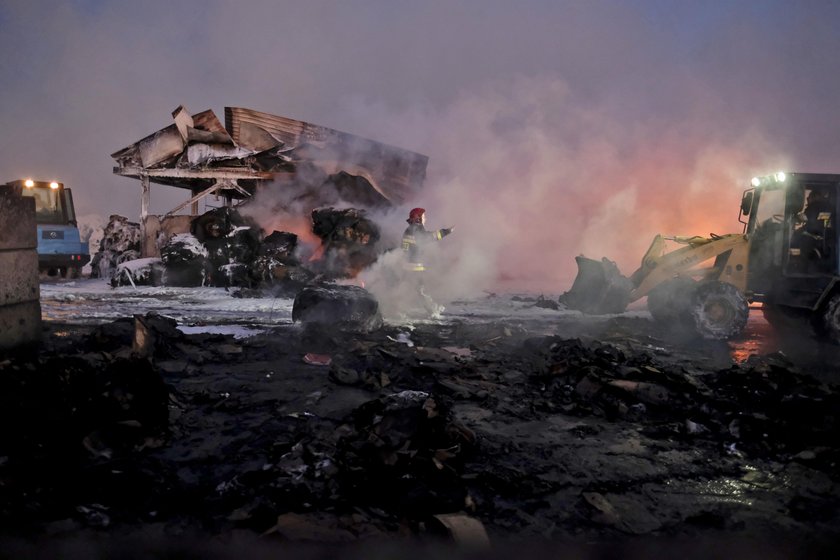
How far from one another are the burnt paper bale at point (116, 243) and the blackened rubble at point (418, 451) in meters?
13.9

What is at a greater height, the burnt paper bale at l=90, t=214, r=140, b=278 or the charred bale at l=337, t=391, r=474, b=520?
the burnt paper bale at l=90, t=214, r=140, b=278

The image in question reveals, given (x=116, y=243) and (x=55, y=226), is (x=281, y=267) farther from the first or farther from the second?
(x=116, y=243)

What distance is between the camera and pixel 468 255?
52.6ft

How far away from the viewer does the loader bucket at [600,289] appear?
10398 millimetres

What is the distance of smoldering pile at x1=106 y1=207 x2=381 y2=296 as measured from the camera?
1430cm

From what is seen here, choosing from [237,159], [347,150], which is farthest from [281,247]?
[347,150]

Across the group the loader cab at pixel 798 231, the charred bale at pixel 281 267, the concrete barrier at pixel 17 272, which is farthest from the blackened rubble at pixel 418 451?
the charred bale at pixel 281 267

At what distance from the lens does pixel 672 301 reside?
9203 millimetres

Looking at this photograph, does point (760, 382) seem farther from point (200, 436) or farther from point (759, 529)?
point (200, 436)

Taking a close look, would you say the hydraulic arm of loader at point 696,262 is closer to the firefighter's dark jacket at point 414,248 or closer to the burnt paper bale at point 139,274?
the firefighter's dark jacket at point 414,248

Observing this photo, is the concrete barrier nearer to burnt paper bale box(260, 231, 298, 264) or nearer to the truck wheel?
burnt paper bale box(260, 231, 298, 264)

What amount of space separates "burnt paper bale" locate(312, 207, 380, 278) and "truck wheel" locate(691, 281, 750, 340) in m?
9.34

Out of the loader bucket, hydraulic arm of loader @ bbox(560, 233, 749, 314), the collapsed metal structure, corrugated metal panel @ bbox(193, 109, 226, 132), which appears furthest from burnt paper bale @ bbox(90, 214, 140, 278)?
hydraulic arm of loader @ bbox(560, 233, 749, 314)

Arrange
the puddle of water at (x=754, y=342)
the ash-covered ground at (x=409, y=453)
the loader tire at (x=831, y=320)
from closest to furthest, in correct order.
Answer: the ash-covered ground at (x=409, y=453) < the puddle of water at (x=754, y=342) < the loader tire at (x=831, y=320)
